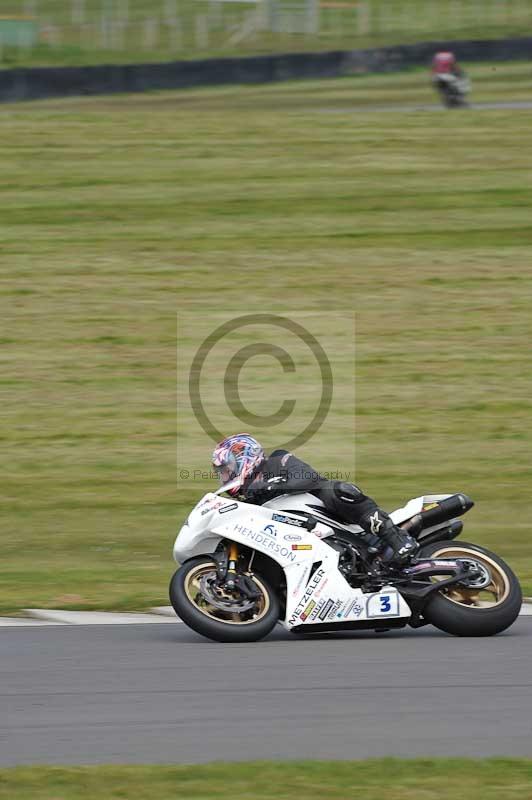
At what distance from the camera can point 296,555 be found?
830 centimetres

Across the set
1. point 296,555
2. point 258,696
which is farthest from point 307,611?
point 258,696

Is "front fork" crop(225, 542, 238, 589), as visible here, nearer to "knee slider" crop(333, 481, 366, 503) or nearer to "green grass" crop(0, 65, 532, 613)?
"knee slider" crop(333, 481, 366, 503)

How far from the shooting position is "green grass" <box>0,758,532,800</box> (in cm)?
588

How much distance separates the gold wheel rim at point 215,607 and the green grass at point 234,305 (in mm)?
1306

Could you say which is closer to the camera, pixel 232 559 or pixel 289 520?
pixel 232 559

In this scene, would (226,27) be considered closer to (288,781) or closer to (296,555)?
(296,555)

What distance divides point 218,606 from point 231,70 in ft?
86.6

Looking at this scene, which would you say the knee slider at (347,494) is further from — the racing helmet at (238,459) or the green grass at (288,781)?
the green grass at (288,781)

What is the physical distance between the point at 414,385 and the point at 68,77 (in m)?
17.0

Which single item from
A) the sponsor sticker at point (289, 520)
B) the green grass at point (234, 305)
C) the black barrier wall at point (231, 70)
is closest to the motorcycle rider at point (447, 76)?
the green grass at point (234, 305)

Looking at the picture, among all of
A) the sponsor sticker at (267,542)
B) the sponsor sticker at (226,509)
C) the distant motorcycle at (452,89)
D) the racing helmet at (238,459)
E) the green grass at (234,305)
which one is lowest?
the green grass at (234,305)

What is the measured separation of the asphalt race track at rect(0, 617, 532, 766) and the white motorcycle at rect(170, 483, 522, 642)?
0.49 ft

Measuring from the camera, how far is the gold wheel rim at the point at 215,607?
825cm

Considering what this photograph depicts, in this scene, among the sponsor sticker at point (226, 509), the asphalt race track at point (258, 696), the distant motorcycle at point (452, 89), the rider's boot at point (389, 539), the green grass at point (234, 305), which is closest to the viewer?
the asphalt race track at point (258, 696)
